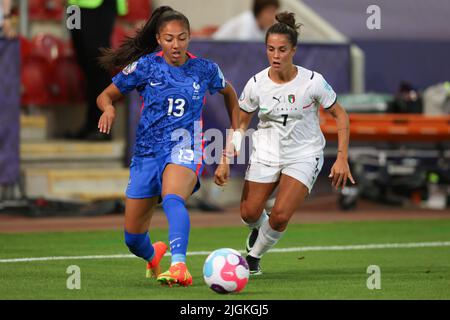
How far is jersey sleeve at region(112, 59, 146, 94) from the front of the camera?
8.80 m

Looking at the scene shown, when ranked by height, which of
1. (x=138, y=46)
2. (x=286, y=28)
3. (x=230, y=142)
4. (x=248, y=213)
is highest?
(x=286, y=28)

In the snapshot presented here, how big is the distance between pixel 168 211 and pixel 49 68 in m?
9.62

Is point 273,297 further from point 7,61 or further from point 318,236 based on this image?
point 7,61

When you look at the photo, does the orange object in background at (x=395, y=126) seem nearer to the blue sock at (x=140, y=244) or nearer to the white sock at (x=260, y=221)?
the white sock at (x=260, y=221)

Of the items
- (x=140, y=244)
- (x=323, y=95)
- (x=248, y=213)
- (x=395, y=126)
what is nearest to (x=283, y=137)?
(x=323, y=95)

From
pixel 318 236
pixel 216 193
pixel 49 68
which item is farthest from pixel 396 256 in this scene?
pixel 49 68

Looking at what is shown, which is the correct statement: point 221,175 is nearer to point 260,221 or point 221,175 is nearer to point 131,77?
point 131,77

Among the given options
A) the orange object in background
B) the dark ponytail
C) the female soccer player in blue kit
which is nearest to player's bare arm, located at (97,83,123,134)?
the female soccer player in blue kit

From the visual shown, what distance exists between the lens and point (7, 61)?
15.7 m

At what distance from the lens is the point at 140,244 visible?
8805mm

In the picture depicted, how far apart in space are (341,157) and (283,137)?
707 millimetres

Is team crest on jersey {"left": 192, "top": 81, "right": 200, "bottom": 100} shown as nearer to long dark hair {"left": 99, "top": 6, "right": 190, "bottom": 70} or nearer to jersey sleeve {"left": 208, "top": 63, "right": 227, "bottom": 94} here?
jersey sleeve {"left": 208, "top": 63, "right": 227, "bottom": 94}

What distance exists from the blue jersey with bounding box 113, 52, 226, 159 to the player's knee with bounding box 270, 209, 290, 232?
3.39 feet

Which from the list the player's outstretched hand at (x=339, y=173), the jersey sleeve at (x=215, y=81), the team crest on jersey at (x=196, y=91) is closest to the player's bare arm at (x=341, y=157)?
the player's outstretched hand at (x=339, y=173)
